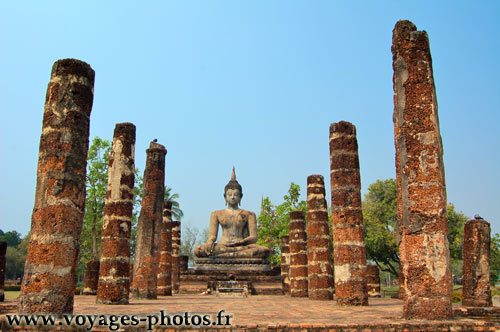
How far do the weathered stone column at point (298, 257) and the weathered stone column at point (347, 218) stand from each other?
250 inches

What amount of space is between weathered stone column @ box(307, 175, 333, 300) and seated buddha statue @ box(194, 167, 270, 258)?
7.49 meters

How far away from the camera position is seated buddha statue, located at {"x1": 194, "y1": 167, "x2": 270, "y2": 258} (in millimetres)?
22672

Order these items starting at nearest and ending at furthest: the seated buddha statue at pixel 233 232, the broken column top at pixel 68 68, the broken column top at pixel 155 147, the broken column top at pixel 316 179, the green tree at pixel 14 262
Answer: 1. the broken column top at pixel 68 68
2. the broken column top at pixel 155 147
3. the broken column top at pixel 316 179
4. the seated buddha statue at pixel 233 232
5. the green tree at pixel 14 262

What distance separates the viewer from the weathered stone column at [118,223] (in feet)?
37.1

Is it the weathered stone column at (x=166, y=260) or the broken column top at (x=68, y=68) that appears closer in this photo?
the broken column top at (x=68, y=68)

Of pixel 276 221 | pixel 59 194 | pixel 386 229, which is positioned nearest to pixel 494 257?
pixel 386 229

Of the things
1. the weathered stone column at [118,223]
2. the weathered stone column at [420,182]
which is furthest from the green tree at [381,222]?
the weathered stone column at [420,182]

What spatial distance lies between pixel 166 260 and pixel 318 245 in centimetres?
616

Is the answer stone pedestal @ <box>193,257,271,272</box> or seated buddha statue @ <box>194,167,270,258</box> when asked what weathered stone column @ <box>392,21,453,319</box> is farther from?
seated buddha statue @ <box>194,167,270,258</box>

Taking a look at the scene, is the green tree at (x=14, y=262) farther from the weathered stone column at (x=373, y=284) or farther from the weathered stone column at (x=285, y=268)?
the weathered stone column at (x=373, y=284)

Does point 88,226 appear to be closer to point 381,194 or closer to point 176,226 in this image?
point 176,226

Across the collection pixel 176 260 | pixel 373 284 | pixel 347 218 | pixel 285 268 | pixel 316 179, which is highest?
pixel 316 179

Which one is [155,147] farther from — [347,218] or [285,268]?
[285,268]

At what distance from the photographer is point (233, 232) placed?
79.6ft
